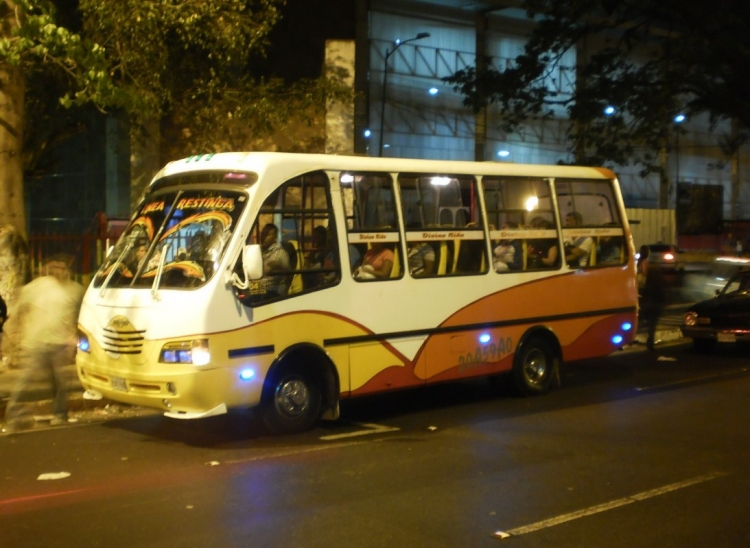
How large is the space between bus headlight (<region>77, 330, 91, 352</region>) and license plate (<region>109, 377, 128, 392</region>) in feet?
1.84

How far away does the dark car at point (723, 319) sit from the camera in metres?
14.5

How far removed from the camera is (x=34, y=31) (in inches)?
409

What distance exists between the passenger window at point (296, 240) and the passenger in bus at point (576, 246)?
3785 mm

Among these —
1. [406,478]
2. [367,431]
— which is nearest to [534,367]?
[367,431]

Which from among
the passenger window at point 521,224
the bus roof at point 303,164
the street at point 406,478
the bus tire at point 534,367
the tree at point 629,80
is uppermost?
the tree at point 629,80

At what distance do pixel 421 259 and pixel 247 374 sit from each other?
2.58 metres

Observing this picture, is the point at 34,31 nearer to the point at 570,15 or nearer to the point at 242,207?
the point at 242,207

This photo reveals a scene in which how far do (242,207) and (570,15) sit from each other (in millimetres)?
15370

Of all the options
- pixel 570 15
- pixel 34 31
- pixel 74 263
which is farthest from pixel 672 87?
pixel 34 31

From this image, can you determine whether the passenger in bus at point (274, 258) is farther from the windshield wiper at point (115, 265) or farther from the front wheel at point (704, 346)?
the front wheel at point (704, 346)

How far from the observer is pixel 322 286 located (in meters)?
9.02

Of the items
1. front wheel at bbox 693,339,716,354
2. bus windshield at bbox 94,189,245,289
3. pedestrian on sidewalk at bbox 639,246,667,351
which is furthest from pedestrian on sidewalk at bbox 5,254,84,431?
front wheel at bbox 693,339,716,354

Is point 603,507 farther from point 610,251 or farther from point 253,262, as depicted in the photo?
point 610,251

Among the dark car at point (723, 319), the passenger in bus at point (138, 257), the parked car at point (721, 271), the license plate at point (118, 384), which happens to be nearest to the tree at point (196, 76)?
the passenger in bus at point (138, 257)
